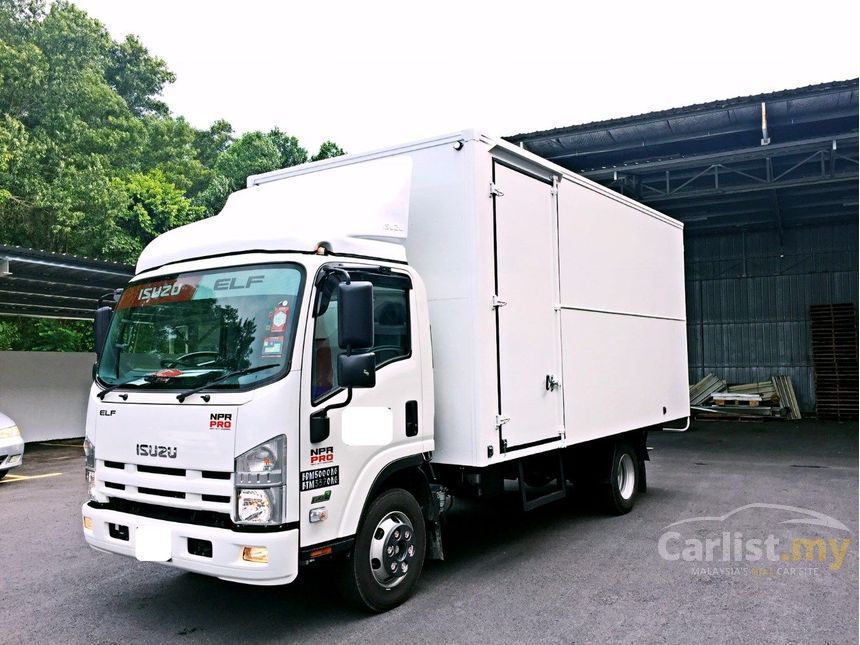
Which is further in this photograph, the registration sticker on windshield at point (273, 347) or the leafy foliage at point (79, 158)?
the leafy foliage at point (79, 158)

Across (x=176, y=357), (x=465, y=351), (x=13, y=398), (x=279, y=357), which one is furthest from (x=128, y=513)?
(x=13, y=398)

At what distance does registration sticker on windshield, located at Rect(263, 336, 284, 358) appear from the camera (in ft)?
13.6

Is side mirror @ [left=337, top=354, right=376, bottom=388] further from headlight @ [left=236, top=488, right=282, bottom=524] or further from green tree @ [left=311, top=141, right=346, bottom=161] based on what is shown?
green tree @ [left=311, top=141, right=346, bottom=161]

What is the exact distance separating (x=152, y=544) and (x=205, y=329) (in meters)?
1.34

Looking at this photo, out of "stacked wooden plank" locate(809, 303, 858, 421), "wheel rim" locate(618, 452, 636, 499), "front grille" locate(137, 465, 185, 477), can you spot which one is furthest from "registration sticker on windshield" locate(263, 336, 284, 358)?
"stacked wooden plank" locate(809, 303, 858, 421)

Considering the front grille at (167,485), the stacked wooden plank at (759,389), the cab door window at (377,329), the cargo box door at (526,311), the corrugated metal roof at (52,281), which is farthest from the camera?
the stacked wooden plank at (759,389)

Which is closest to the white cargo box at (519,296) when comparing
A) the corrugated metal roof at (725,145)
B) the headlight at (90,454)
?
the headlight at (90,454)

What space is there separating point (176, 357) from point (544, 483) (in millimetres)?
3743

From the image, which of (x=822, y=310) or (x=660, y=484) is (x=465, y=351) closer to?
(x=660, y=484)

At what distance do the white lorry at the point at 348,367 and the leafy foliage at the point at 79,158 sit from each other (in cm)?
1604

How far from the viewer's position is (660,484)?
981cm

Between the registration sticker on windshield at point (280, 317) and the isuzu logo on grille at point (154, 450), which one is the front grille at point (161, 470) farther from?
the registration sticker on windshield at point (280, 317)

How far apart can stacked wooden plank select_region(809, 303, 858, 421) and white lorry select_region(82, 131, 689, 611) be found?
15.9 m

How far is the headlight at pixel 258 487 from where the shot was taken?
396cm
